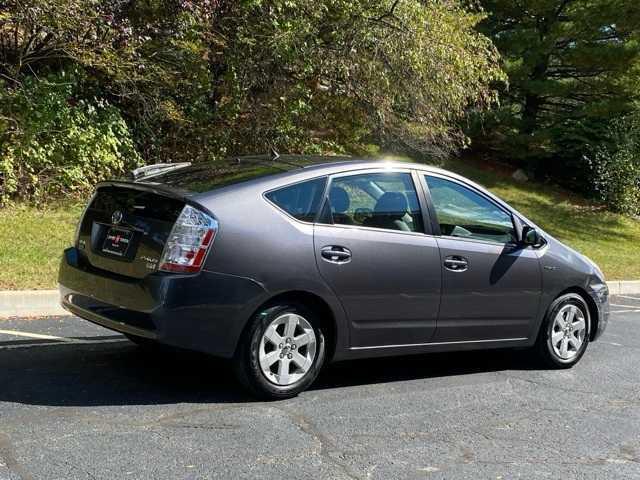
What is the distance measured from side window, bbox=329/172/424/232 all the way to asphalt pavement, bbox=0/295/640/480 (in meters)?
1.22

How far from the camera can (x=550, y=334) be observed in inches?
253

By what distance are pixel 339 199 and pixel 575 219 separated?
637 inches

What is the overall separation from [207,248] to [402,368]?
236 cm

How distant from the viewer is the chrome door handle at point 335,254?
16.4 ft

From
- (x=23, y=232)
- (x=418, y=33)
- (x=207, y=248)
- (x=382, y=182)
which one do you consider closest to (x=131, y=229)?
(x=207, y=248)

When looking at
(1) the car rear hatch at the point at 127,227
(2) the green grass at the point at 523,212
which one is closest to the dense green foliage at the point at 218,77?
(2) the green grass at the point at 523,212

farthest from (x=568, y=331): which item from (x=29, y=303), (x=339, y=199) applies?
(x=29, y=303)

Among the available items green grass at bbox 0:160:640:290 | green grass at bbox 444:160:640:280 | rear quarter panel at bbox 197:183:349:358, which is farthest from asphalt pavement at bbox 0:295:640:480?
green grass at bbox 444:160:640:280

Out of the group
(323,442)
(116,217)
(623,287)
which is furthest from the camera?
(623,287)

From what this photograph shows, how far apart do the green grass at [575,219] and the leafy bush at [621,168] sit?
474 mm

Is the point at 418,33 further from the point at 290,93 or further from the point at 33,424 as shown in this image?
the point at 33,424

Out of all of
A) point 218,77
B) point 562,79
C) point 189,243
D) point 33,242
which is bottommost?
point 33,242

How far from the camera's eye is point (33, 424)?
4305 mm

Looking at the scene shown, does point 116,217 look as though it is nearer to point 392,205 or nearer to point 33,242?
point 392,205
